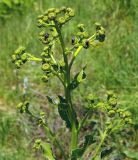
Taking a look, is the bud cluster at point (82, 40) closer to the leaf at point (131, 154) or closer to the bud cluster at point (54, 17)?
the bud cluster at point (54, 17)

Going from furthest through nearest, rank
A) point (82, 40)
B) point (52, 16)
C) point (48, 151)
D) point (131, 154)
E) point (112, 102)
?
point (131, 154), point (48, 151), point (112, 102), point (82, 40), point (52, 16)

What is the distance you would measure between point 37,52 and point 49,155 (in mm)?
2552

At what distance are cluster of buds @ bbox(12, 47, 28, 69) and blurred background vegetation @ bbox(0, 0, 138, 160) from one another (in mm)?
1484

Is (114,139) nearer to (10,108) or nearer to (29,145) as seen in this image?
(29,145)

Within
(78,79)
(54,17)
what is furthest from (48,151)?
(54,17)

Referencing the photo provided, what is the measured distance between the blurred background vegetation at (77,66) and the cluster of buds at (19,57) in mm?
1484

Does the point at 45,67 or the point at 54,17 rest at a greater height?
the point at 54,17

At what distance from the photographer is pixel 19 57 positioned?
189 cm

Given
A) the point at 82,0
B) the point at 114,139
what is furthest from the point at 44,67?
the point at 82,0

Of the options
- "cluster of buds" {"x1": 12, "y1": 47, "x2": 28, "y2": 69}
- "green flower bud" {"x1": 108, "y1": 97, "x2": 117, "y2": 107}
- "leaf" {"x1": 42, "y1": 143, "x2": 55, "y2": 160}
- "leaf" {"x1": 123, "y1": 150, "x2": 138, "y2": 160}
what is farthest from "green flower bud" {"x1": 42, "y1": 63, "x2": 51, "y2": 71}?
"leaf" {"x1": 123, "y1": 150, "x2": 138, "y2": 160}

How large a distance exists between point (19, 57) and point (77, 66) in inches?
89.3

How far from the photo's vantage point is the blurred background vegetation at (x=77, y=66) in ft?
11.8

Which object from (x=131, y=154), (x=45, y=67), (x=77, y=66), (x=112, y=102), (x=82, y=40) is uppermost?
(x=77, y=66)

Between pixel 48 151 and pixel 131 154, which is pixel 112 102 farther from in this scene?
pixel 131 154
